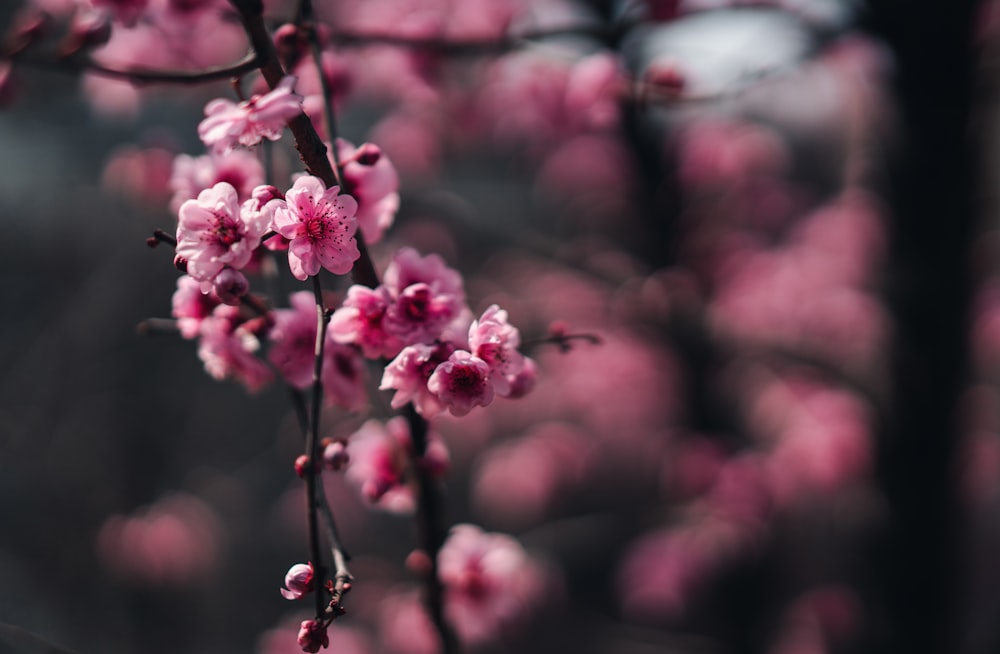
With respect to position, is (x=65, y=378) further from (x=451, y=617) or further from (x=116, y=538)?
(x=451, y=617)

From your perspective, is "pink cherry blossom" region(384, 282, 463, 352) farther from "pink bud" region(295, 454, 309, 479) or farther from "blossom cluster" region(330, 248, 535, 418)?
"pink bud" region(295, 454, 309, 479)

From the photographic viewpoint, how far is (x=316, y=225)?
0.75 meters

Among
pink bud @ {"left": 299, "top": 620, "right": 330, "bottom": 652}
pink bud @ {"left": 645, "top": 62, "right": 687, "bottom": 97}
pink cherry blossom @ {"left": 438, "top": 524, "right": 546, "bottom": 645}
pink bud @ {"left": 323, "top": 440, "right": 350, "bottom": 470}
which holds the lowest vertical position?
pink cherry blossom @ {"left": 438, "top": 524, "right": 546, "bottom": 645}

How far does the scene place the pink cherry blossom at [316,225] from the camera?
73 centimetres

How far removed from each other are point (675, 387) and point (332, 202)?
3.03 meters

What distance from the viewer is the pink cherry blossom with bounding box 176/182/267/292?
75 centimetres

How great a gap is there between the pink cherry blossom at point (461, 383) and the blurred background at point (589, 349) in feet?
1.07

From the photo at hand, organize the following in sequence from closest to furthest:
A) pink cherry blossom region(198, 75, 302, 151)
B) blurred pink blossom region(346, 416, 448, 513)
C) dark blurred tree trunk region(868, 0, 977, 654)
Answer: pink cherry blossom region(198, 75, 302, 151), blurred pink blossom region(346, 416, 448, 513), dark blurred tree trunk region(868, 0, 977, 654)

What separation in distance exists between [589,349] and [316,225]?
3.55 meters

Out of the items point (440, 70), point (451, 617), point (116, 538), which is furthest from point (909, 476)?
point (116, 538)

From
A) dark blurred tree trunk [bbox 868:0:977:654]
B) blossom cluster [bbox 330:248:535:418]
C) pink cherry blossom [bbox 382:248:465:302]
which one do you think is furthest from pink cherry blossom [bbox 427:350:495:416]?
dark blurred tree trunk [bbox 868:0:977:654]

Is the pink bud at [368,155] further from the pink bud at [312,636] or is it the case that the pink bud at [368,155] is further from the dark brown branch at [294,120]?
the pink bud at [312,636]

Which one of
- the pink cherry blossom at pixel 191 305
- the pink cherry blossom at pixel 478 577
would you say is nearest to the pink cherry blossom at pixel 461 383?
the pink cherry blossom at pixel 191 305

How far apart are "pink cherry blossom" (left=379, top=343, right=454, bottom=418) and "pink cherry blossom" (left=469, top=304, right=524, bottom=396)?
38 millimetres
